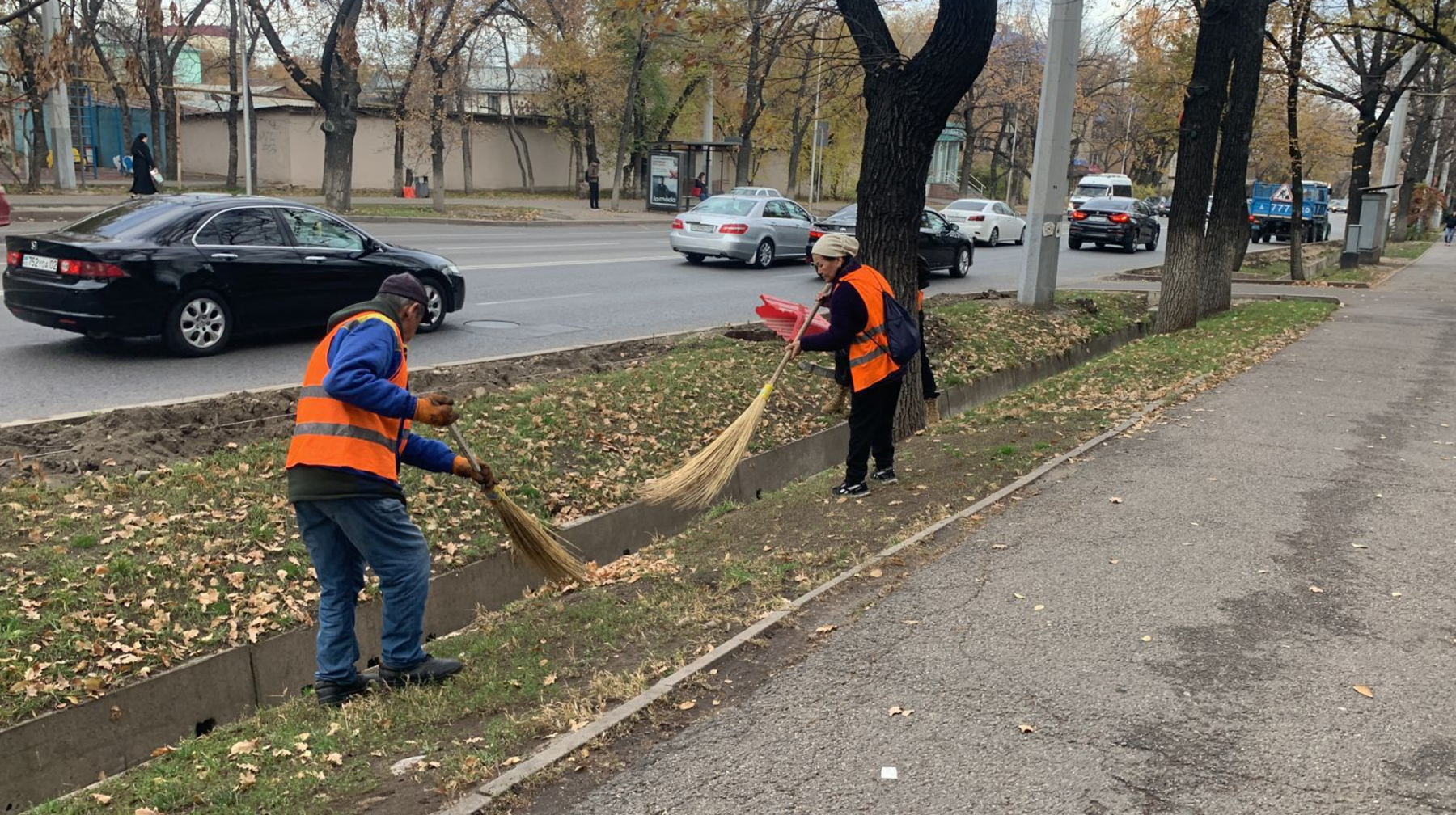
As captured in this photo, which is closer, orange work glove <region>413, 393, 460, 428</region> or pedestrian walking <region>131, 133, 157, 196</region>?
orange work glove <region>413, 393, 460, 428</region>

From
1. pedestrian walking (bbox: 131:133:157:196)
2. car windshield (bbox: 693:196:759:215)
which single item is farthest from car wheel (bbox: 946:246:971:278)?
pedestrian walking (bbox: 131:133:157:196)

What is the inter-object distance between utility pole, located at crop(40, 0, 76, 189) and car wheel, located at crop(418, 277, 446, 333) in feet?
64.9

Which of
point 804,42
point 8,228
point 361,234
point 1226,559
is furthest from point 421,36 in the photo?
point 1226,559

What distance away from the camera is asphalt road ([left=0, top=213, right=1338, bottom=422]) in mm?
9031

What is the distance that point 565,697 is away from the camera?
14.4ft

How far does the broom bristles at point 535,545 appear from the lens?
5.27m

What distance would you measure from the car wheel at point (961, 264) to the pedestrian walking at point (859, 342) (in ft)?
53.7

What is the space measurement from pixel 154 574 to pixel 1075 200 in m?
34.0

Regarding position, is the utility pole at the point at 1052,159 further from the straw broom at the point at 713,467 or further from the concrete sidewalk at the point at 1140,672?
the straw broom at the point at 713,467

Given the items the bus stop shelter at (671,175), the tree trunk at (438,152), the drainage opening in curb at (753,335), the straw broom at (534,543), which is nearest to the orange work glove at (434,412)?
the straw broom at (534,543)

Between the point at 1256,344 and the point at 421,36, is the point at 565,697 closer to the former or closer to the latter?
the point at 1256,344

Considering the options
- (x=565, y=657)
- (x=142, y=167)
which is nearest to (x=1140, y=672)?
(x=565, y=657)

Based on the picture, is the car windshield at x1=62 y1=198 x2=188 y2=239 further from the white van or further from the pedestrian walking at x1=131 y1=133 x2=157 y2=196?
the white van

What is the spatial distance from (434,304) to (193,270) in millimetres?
2746
